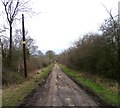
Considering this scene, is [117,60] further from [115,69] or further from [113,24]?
[113,24]

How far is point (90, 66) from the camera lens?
147 ft

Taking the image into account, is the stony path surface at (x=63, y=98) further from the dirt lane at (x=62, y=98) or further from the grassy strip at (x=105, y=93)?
the grassy strip at (x=105, y=93)

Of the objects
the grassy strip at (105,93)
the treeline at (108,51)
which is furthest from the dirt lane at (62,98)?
the treeline at (108,51)

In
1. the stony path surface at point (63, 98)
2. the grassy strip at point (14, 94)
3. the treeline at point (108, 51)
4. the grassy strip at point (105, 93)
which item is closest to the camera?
the stony path surface at point (63, 98)

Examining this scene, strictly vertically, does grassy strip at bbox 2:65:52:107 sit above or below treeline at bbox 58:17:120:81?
below

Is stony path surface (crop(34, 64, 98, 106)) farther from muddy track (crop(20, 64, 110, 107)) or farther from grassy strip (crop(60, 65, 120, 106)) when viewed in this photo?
grassy strip (crop(60, 65, 120, 106))

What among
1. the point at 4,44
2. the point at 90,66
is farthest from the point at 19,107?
the point at 90,66

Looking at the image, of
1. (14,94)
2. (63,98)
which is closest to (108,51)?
(14,94)

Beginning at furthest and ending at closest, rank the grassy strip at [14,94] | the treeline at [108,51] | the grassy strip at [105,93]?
the treeline at [108,51]
the grassy strip at [14,94]
the grassy strip at [105,93]

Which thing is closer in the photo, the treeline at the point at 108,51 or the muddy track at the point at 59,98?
the muddy track at the point at 59,98

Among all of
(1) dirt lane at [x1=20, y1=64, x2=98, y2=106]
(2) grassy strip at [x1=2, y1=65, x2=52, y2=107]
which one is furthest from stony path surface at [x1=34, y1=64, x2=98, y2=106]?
(2) grassy strip at [x1=2, y1=65, x2=52, y2=107]

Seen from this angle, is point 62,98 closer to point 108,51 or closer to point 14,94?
point 14,94

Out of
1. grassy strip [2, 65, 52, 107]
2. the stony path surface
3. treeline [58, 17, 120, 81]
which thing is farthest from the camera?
treeline [58, 17, 120, 81]

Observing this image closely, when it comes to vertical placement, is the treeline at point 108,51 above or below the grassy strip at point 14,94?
above
